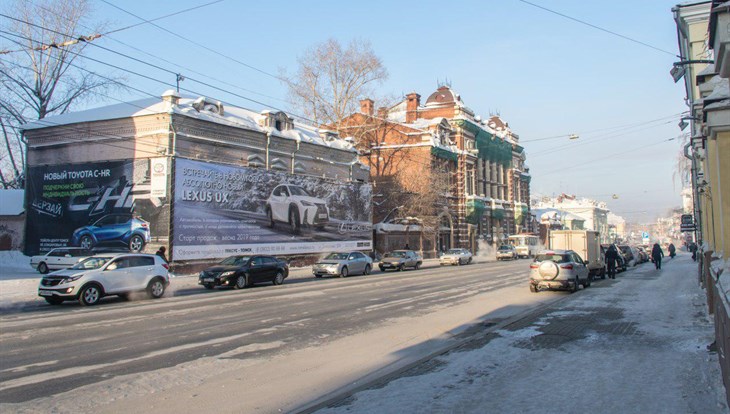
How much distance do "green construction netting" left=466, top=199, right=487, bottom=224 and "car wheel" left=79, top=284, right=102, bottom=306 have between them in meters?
51.1

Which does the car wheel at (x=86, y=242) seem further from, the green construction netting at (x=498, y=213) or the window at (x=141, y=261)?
the green construction netting at (x=498, y=213)

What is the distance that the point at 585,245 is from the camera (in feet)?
87.2

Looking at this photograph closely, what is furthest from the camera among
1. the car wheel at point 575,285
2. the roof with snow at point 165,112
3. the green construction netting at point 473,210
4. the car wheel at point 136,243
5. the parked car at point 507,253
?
the green construction netting at point 473,210

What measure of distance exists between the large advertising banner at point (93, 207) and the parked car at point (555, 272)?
18.9 metres

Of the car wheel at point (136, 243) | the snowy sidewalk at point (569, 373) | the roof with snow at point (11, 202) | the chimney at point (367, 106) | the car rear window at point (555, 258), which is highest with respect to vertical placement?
the chimney at point (367, 106)

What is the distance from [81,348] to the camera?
9.39 metres

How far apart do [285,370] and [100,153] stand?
27.7 m

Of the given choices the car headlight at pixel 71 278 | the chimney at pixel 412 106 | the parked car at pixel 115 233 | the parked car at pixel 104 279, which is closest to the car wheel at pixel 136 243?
the parked car at pixel 115 233

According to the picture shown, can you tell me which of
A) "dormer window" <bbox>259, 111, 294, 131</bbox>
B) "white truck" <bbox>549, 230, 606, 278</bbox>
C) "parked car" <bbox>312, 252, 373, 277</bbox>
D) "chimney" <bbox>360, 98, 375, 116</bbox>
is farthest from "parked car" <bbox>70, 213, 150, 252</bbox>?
"chimney" <bbox>360, 98, 375, 116</bbox>

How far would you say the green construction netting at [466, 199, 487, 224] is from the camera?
6387 centimetres

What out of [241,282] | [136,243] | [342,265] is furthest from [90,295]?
[342,265]

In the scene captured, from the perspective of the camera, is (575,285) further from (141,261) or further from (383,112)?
(383,112)

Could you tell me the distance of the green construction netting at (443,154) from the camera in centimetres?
5848

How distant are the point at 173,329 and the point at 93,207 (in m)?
21.8
